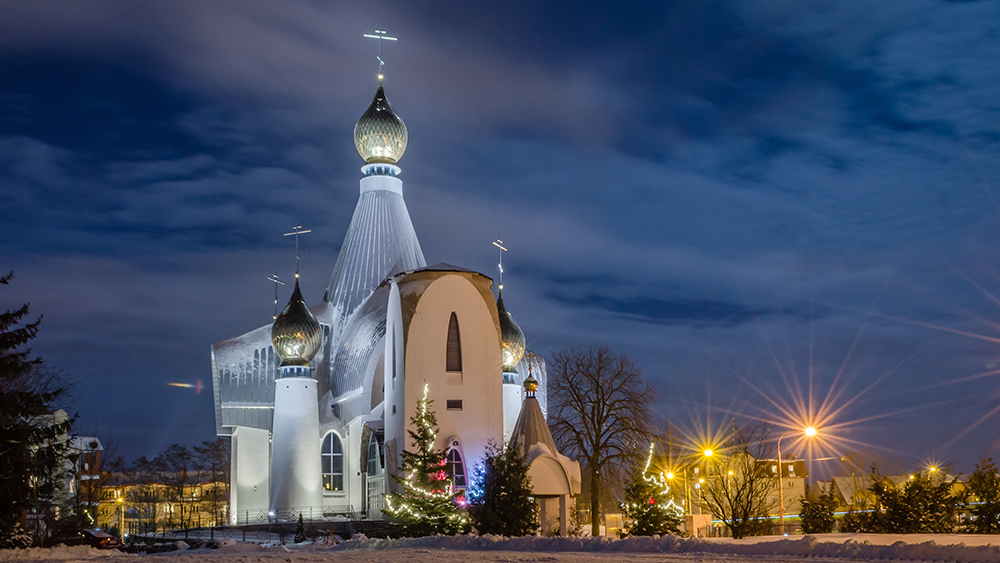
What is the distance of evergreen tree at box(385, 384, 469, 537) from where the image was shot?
2388cm

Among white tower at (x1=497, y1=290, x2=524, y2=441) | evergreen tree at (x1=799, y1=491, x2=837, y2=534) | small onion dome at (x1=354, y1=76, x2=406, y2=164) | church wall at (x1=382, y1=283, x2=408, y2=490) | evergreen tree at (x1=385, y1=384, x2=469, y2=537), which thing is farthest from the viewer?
small onion dome at (x1=354, y1=76, x2=406, y2=164)

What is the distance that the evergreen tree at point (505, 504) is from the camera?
22.2 metres

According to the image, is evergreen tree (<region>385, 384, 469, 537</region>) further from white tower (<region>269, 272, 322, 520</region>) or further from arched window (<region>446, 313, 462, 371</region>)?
white tower (<region>269, 272, 322, 520</region>)

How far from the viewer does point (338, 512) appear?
124ft

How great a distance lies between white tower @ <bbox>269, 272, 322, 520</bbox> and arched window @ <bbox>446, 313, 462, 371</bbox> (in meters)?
10.0

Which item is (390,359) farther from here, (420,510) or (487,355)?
(420,510)

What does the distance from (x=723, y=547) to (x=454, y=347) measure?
16925 millimetres

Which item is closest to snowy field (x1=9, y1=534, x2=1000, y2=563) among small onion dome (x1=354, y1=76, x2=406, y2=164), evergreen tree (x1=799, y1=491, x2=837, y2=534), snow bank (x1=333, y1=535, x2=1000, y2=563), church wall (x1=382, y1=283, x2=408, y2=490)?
snow bank (x1=333, y1=535, x2=1000, y2=563)

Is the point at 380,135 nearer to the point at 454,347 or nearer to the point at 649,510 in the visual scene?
the point at 454,347

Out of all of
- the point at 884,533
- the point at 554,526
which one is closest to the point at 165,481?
the point at 554,526

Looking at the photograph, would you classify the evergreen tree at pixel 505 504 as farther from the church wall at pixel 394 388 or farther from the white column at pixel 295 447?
the white column at pixel 295 447

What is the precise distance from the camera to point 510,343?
142 ft

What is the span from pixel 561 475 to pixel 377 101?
2553 cm

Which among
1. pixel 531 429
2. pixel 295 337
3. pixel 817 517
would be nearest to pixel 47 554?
pixel 531 429
